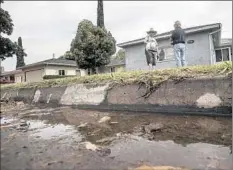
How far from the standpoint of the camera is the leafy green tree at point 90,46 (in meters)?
25.8

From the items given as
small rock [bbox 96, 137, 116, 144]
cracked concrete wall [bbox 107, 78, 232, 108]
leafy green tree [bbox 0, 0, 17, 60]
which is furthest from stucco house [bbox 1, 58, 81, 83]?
small rock [bbox 96, 137, 116, 144]

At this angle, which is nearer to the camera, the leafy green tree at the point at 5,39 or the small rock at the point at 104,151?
the small rock at the point at 104,151

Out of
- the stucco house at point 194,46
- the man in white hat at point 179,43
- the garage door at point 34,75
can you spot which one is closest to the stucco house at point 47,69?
the garage door at point 34,75

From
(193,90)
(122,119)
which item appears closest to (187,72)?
(193,90)

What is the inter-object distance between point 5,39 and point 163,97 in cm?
911

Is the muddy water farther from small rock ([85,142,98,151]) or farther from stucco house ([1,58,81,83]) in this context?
stucco house ([1,58,81,83])

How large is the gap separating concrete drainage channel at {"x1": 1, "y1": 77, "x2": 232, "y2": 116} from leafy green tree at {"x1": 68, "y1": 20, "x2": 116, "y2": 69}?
59.9 ft

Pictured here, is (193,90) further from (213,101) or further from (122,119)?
→ (122,119)

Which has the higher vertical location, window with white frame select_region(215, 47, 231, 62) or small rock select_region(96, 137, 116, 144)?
window with white frame select_region(215, 47, 231, 62)

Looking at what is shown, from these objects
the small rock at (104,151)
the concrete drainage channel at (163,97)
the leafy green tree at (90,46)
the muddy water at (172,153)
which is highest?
the leafy green tree at (90,46)

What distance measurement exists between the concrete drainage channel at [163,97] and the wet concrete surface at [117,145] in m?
0.60

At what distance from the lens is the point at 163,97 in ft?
18.2

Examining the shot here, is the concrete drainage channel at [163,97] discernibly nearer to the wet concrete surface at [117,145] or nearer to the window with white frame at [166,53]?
the wet concrete surface at [117,145]

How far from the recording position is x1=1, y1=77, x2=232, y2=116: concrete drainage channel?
4859mm
